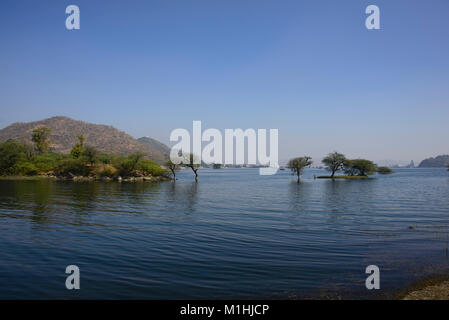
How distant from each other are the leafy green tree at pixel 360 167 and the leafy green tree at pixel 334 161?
9.96ft

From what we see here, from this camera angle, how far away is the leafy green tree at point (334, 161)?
115562mm

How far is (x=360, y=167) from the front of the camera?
11956 centimetres

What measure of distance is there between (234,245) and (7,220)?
17.9 m

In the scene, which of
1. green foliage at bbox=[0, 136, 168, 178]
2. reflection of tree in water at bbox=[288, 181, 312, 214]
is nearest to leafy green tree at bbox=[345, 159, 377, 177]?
green foliage at bbox=[0, 136, 168, 178]

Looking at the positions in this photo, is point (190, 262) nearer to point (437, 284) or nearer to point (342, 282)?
point (342, 282)

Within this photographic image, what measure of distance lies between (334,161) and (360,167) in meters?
13.3

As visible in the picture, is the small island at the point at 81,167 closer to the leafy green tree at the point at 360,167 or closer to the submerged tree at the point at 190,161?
the submerged tree at the point at 190,161

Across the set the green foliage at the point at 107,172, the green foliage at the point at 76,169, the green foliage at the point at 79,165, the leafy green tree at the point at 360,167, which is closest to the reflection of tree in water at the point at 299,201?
the green foliage at the point at 79,165

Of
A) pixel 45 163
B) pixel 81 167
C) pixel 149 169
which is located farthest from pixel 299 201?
pixel 45 163

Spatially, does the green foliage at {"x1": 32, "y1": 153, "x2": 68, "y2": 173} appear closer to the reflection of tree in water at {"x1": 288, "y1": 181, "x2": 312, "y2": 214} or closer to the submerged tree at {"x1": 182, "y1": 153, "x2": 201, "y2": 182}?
the submerged tree at {"x1": 182, "y1": 153, "x2": 201, "y2": 182}

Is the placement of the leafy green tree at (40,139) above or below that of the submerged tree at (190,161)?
above

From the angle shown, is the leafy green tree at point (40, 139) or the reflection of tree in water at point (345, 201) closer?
the reflection of tree in water at point (345, 201)

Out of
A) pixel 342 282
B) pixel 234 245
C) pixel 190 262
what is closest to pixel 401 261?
pixel 342 282

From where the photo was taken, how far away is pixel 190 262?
12.2 meters
